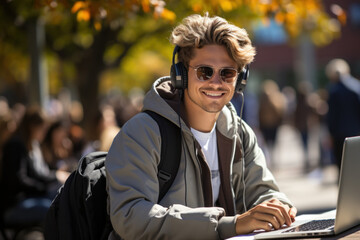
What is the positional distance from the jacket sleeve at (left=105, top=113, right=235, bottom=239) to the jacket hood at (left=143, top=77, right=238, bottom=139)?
85 millimetres

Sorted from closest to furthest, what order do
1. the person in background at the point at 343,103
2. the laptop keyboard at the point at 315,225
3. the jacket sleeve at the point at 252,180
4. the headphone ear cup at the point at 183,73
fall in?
the laptop keyboard at the point at 315,225
the headphone ear cup at the point at 183,73
the jacket sleeve at the point at 252,180
the person in background at the point at 343,103

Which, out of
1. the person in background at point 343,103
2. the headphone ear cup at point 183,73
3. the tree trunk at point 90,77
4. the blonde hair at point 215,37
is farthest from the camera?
the tree trunk at point 90,77

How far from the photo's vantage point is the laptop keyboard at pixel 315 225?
2.74m

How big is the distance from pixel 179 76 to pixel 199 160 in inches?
15.7

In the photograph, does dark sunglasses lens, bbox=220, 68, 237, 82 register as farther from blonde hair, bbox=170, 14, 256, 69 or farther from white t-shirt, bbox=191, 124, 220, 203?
white t-shirt, bbox=191, 124, 220, 203

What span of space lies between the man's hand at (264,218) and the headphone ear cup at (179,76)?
0.76 m

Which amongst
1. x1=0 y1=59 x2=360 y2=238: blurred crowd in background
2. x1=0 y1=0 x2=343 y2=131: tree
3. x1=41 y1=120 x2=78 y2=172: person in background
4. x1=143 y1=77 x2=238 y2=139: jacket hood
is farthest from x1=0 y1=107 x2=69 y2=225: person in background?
x1=143 y1=77 x2=238 y2=139: jacket hood

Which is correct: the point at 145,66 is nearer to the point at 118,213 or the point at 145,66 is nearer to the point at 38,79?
the point at 38,79

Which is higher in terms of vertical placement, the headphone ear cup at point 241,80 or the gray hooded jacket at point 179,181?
the headphone ear cup at point 241,80

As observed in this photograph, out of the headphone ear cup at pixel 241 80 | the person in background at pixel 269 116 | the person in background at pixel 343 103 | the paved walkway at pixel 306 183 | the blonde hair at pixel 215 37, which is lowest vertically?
the paved walkway at pixel 306 183

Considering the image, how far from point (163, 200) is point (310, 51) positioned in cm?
2549

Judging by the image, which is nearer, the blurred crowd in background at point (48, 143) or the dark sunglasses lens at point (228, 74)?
the dark sunglasses lens at point (228, 74)

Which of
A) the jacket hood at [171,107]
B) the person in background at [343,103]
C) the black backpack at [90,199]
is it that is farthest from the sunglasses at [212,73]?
the person in background at [343,103]

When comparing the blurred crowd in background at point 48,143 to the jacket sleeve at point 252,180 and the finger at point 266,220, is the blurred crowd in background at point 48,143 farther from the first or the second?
the finger at point 266,220
